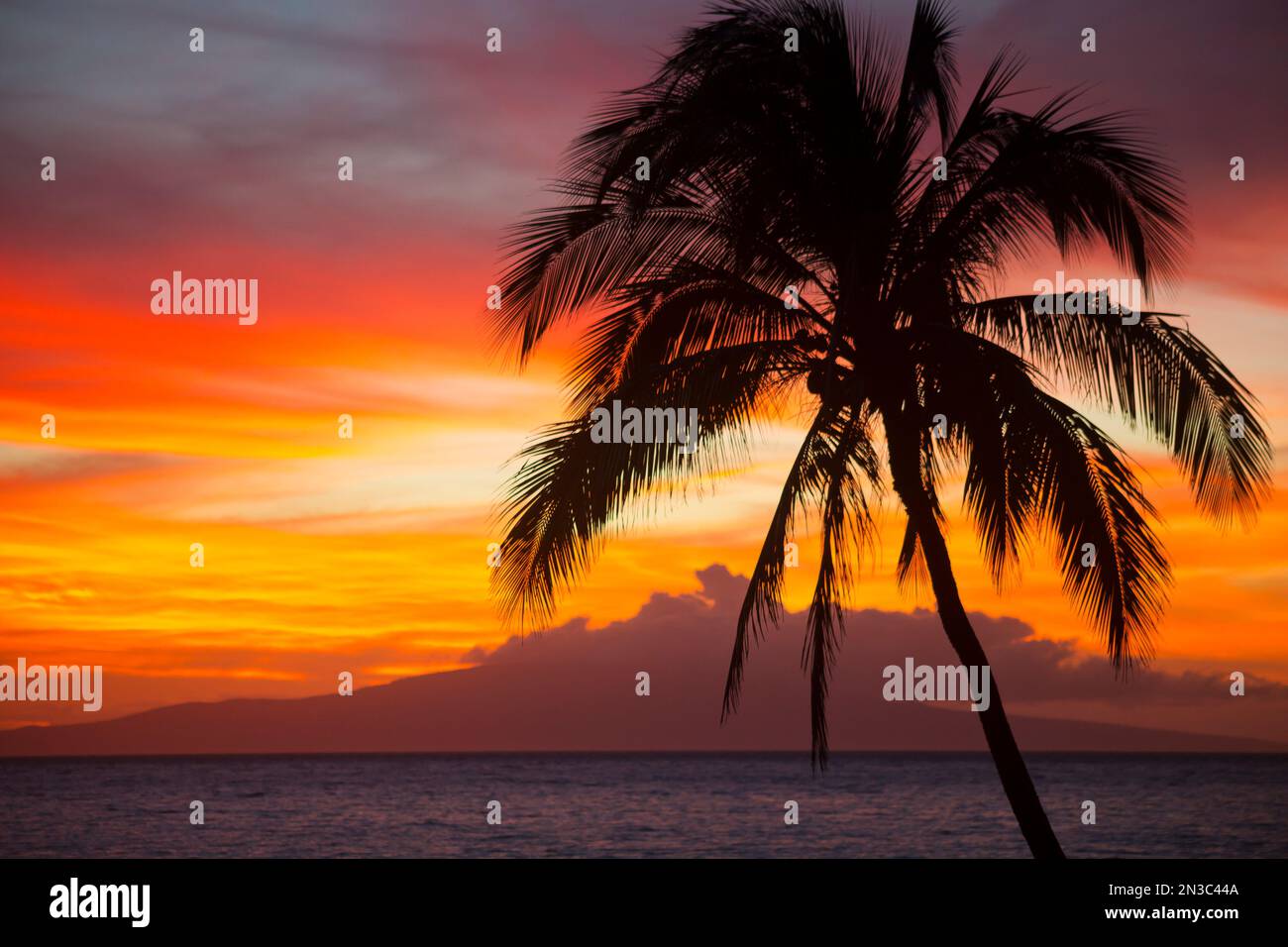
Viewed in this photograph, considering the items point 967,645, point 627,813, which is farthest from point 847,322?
point 627,813

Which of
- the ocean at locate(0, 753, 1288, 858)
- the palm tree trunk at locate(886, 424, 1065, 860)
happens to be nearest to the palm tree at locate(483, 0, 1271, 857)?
the palm tree trunk at locate(886, 424, 1065, 860)

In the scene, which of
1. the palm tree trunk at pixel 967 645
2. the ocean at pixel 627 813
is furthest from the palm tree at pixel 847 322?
the ocean at pixel 627 813

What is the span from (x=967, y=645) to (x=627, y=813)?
4616 cm

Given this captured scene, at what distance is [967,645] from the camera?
8844mm

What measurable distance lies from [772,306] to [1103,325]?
2.47 m

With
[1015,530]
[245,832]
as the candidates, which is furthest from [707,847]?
[1015,530]

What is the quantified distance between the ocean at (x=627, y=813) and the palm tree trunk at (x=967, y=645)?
2753cm

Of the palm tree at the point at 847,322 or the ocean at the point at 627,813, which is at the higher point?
the palm tree at the point at 847,322

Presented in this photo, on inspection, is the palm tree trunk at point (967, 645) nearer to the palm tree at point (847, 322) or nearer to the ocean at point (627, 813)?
the palm tree at point (847, 322)

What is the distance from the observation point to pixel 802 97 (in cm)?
920

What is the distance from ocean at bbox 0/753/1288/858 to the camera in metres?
38.8

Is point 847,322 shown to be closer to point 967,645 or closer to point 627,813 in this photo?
point 967,645

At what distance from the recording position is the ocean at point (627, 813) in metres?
38.8
